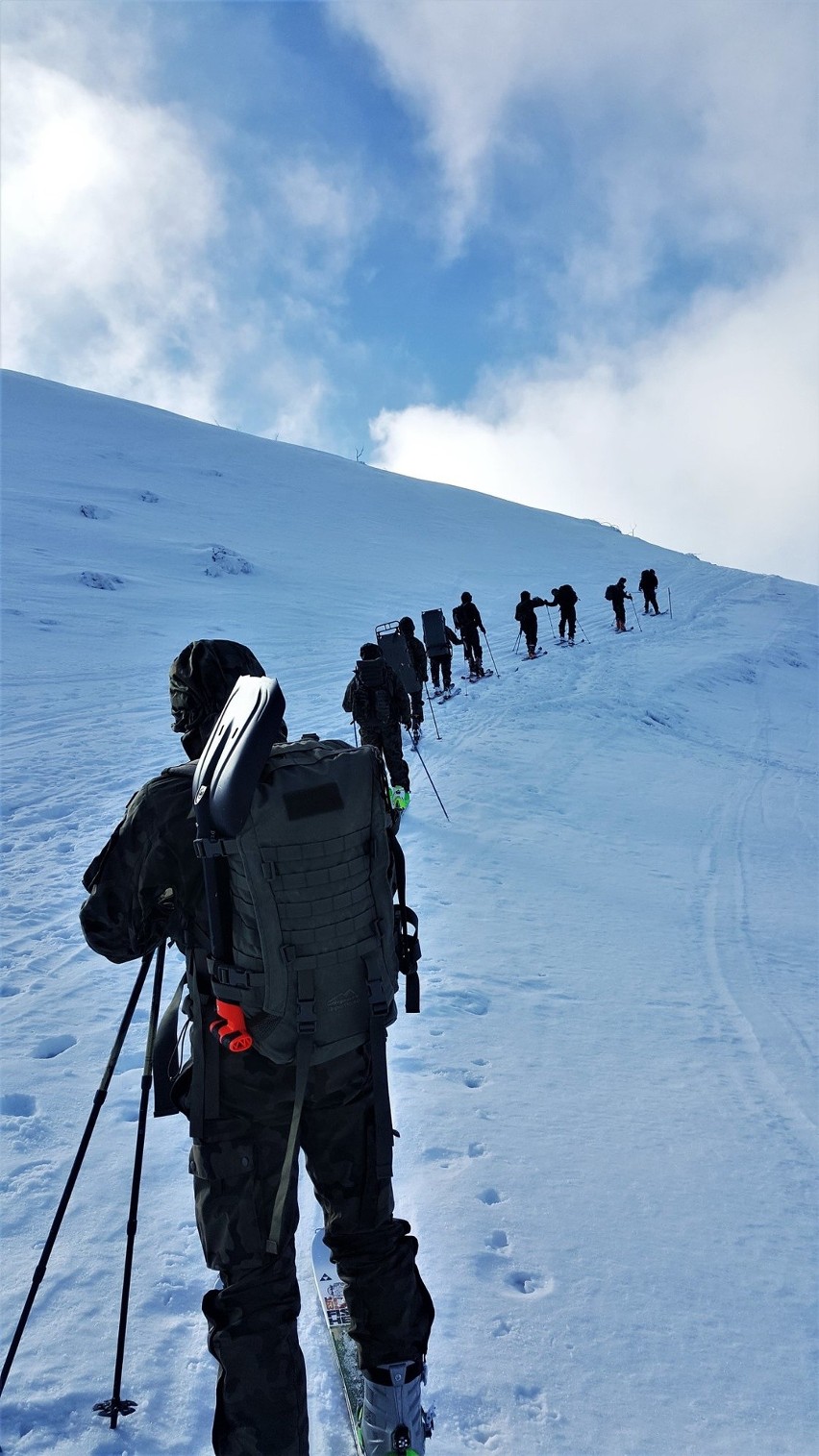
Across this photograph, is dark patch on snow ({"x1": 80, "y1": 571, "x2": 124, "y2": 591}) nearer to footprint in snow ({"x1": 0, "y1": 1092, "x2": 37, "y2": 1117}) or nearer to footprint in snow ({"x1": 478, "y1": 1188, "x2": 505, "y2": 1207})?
footprint in snow ({"x1": 0, "y1": 1092, "x2": 37, "y2": 1117})

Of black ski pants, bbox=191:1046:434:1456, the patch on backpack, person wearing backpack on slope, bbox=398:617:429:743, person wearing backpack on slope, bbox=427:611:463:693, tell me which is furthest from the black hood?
person wearing backpack on slope, bbox=427:611:463:693

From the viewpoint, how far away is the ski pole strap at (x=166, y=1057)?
227 cm

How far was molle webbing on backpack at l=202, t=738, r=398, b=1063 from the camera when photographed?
6.65 ft

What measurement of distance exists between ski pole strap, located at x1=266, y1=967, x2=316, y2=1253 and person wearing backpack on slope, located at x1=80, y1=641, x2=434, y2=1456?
2 centimetres

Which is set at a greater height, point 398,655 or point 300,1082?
point 398,655

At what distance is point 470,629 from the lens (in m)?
16.3

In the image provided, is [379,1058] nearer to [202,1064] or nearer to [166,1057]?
[202,1064]

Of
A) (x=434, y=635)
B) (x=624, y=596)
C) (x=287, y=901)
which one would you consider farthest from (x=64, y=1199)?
(x=624, y=596)

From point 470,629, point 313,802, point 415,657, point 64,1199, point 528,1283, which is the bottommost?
point 528,1283

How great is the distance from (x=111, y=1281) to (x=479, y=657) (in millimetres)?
14493

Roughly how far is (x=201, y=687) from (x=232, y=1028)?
1.01 meters

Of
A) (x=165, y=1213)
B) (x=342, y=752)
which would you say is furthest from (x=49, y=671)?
(x=342, y=752)

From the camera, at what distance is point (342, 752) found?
2197 millimetres

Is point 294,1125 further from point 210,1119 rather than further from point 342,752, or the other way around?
point 342,752
